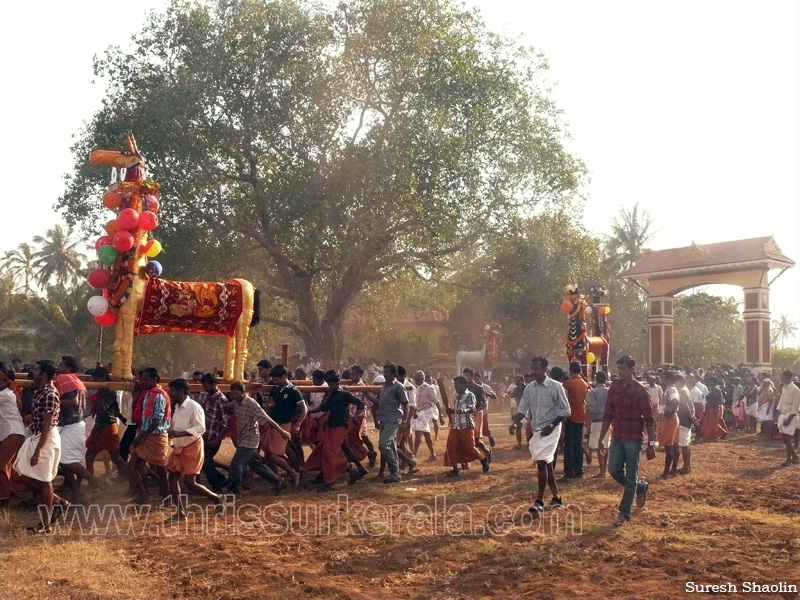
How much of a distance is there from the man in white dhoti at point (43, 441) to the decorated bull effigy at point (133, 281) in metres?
1.68

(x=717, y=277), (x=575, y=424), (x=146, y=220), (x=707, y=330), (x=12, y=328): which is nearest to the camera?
(x=146, y=220)

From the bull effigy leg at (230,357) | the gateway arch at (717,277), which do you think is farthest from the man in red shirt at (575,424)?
the gateway arch at (717,277)

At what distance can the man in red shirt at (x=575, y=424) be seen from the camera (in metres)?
12.9

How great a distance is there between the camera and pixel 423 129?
23.3 m

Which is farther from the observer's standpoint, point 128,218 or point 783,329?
point 783,329

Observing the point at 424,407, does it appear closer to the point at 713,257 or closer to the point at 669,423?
the point at 669,423

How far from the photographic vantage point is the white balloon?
10320mm

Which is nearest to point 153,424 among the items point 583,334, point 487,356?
point 583,334

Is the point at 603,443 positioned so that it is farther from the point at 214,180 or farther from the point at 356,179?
the point at 214,180

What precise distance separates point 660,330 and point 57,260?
36161 mm

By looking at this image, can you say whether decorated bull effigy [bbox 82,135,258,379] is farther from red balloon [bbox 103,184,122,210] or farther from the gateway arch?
the gateway arch

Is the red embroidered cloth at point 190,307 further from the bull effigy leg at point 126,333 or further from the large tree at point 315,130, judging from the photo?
the large tree at point 315,130

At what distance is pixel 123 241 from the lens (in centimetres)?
1032

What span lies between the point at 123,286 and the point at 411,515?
14.7 ft
